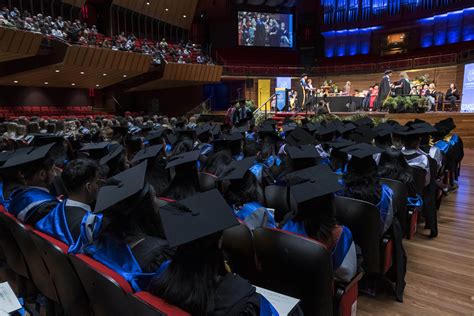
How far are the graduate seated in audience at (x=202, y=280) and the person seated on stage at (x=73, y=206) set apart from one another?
882 millimetres

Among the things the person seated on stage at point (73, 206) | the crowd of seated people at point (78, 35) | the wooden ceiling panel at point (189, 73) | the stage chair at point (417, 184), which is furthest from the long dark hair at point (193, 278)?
the wooden ceiling panel at point (189, 73)

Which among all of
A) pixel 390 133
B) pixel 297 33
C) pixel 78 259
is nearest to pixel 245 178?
pixel 78 259

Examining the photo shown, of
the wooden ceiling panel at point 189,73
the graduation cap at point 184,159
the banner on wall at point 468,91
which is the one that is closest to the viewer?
the graduation cap at point 184,159

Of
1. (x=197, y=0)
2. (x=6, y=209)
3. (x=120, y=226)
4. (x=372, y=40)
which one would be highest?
(x=197, y=0)

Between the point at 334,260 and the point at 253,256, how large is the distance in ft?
1.64

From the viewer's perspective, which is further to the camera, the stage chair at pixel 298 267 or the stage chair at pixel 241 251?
the stage chair at pixel 241 251

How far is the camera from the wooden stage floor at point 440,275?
2.52 metres

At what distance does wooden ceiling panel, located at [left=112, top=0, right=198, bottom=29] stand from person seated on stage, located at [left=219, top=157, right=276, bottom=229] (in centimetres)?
2050

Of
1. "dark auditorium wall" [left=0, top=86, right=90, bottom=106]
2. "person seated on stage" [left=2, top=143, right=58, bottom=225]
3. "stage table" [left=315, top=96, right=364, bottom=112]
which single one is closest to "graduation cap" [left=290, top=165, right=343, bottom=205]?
"person seated on stage" [left=2, top=143, right=58, bottom=225]

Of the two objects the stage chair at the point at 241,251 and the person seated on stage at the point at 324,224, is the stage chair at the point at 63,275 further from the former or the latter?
the person seated on stage at the point at 324,224

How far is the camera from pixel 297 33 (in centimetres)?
2552

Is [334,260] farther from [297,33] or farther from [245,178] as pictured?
[297,33]

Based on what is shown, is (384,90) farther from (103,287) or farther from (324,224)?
(103,287)

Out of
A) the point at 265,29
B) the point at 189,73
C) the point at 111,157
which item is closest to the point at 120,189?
the point at 111,157
